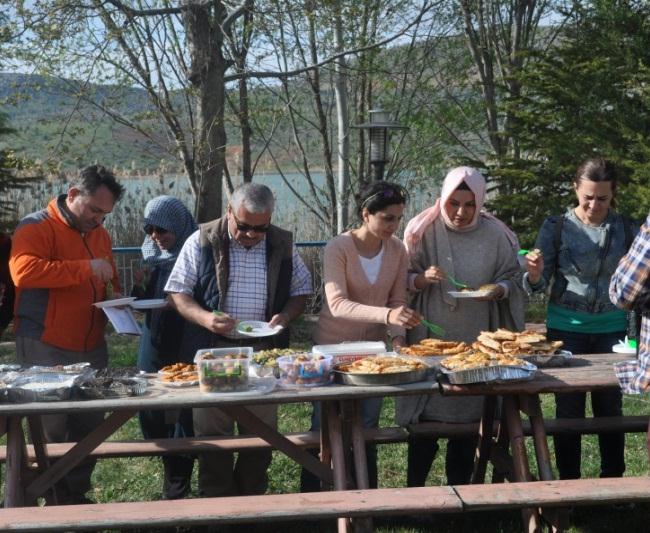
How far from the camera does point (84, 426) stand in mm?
4516

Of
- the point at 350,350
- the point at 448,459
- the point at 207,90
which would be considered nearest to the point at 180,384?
the point at 350,350

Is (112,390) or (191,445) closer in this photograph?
(112,390)

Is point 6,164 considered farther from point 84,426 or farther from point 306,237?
point 84,426

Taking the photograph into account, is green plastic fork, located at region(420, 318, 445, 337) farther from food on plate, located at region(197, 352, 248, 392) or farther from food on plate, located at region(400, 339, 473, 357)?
food on plate, located at region(197, 352, 248, 392)

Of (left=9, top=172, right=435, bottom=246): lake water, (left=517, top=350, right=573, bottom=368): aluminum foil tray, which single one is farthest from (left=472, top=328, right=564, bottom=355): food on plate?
(left=9, top=172, right=435, bottom=246): lake water

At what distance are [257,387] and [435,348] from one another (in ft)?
3.09

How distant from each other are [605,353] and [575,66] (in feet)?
24.5

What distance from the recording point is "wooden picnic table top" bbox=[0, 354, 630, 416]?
325 cm

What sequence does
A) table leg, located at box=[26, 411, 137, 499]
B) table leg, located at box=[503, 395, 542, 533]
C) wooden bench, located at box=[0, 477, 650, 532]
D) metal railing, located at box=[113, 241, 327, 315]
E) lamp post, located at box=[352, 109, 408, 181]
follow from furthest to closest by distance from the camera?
metal railing, located at box=[113, 241, 327, 315] → lamp post, located at box=[352, 109, 408, 181] → table leg, located at box=[26, 411, 137, 499] → table leg, located at box=[503, 395, 542, 533] → wooden bench, located at box=[0, 477, 650, 532]

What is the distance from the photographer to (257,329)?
393 centimetres

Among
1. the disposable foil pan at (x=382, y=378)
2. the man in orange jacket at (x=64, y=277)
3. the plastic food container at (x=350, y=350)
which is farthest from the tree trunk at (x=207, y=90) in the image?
the disposable foil pan at (x=382, y=378)

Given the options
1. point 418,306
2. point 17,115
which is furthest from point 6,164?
point 418,306

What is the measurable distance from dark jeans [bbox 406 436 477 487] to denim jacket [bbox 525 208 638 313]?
0.84 m

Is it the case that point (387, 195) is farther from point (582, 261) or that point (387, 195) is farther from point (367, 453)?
point (367, 453)
